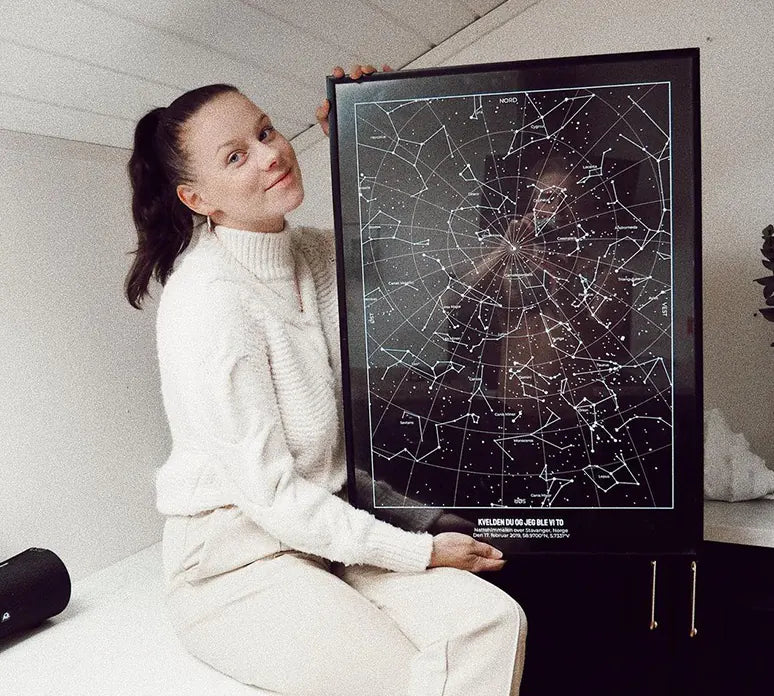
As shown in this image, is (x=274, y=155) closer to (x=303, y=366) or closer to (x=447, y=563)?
(x=303, y=366)

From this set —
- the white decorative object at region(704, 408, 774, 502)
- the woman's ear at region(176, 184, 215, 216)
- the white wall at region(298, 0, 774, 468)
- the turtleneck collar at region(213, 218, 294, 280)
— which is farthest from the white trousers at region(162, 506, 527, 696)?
the white wall at region(298, 0, 774, 468)

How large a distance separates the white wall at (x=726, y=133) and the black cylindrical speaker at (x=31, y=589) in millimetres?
1489

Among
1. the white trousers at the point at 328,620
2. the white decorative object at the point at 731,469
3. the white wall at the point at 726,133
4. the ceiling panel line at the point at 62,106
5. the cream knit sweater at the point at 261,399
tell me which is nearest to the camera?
the white trousers at the point at 328,620

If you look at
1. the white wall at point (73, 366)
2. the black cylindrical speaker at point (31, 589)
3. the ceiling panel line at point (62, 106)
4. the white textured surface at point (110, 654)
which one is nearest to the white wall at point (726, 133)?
the ceiling panel line at point (62, 106)

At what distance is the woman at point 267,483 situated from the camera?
1362 mm

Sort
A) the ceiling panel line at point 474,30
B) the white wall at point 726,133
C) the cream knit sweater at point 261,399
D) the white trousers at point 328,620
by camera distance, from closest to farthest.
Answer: the white trousers at point 328,620, the cream knit sweater at point 261,399, the white wall at point 726,133, the ceiling panel line at point 474,30

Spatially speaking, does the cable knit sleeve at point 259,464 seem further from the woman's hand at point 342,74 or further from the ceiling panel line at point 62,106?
the ceiling panel line at point 62,106

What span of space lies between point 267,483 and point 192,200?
0.54 meters

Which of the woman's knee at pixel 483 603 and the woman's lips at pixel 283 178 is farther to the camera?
the woman's lips at pixel 283 178

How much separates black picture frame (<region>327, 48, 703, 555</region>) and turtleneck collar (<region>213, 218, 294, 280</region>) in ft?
0.57

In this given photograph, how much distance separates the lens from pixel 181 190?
1578 mm

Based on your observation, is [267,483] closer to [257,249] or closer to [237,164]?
[257,249]

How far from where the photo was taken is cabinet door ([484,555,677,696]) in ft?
5.68

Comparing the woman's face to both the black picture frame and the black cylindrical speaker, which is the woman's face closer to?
the black picture frame
